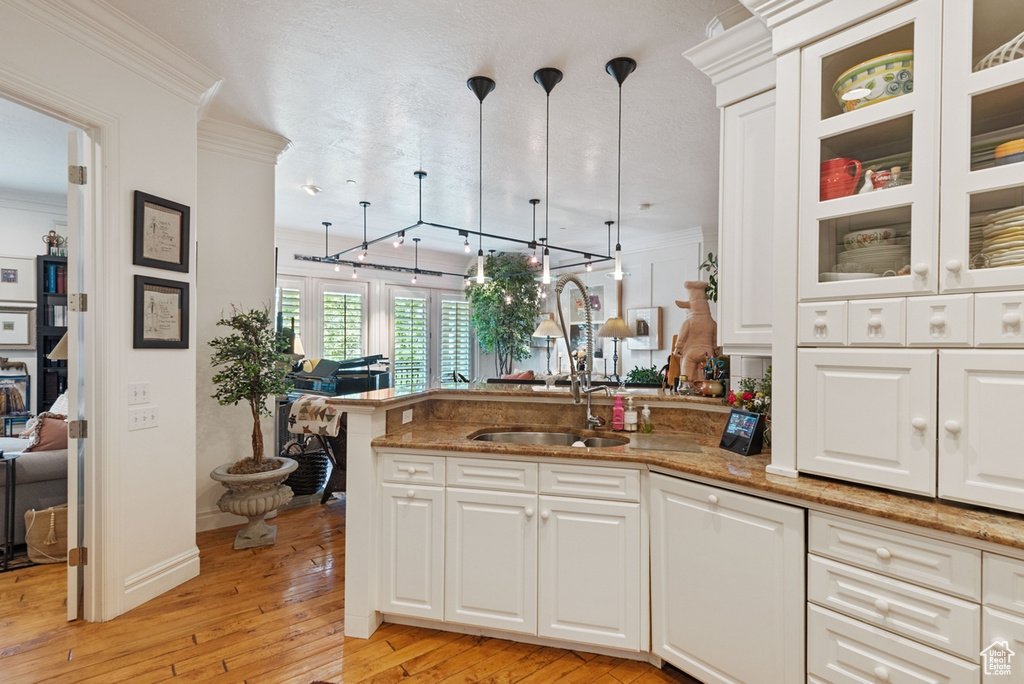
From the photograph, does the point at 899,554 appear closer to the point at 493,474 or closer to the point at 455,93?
the point at 493,474

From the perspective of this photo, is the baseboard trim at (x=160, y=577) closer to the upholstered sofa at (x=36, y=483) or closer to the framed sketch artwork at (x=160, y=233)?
the upholstered sofa at (x=36, y=483)

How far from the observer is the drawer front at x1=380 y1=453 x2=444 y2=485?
2.19 m

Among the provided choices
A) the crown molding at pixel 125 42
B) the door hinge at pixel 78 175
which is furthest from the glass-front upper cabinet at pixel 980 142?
the door hinge at pixel 78 175

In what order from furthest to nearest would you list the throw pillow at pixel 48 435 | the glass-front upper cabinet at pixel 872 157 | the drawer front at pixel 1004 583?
the throw pillow at pixel 48 435
the glass-front upper cabinet at pixel 872 157
the drawer front at pixel 1004 583

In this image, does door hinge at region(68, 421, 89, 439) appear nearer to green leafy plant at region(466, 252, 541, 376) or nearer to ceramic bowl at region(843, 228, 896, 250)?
ceramic bowl at region(843, 228, 896, 250)

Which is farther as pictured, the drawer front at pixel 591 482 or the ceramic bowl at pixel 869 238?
the drawer front at pixel 591 482

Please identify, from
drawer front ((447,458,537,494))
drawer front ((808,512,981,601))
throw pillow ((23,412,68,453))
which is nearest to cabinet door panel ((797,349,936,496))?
drawer front ((808,512,981,601))

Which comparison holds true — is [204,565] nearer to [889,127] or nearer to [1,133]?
[1,133]

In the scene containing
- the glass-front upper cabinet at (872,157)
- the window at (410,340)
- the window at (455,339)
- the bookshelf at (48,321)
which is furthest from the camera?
the window at (455,339)

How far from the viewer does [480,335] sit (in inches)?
334

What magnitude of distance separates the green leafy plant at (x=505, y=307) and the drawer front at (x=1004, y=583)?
6.86m

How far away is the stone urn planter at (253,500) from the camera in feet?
10.5

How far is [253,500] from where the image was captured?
10.6 feet

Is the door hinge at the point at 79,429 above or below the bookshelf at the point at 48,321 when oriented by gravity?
below
